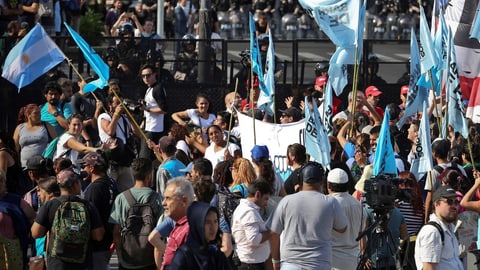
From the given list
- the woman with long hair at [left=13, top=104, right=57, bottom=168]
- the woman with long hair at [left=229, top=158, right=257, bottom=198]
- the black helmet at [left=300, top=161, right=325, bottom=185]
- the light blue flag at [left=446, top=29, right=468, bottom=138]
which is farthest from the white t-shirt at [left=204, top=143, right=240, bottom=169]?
the black helmet at [left=300, top=161, right=325, bottom=185]

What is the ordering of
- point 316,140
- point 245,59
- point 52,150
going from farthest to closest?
point 245,59 → point 52,150 → point 316,140

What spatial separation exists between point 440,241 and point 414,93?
6.09m

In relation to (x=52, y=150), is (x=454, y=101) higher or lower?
higher

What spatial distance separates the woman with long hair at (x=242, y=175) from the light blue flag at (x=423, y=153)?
2.03 metres

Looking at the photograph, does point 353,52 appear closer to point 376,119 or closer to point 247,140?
point 376,119

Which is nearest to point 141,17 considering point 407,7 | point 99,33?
point 99,33

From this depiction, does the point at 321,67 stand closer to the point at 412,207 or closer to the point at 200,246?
the point at 412,207

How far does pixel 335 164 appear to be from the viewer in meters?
13.9

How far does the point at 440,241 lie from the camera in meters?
10.9

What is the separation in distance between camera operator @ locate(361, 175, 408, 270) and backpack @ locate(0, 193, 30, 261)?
2.78 m

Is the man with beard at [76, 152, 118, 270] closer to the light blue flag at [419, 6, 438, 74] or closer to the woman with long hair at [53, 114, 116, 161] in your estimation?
the woman with long hair at [53, 114, 116, 161]

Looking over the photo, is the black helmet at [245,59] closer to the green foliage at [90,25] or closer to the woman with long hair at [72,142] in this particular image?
the woman with long hair at [72,142]

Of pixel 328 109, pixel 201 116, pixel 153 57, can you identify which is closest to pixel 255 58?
pixel 201 116

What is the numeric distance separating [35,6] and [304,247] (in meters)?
12.3
